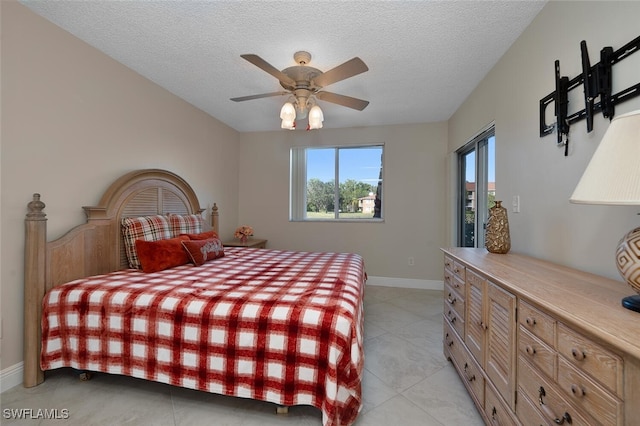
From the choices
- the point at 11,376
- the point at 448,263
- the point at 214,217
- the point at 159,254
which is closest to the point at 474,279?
the point at 448,263

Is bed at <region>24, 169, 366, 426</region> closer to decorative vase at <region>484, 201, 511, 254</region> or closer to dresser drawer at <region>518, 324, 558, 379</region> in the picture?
dresser drawer at <region>518, 324, 558, 379</region>

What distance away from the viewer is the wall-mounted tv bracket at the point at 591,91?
1.22m

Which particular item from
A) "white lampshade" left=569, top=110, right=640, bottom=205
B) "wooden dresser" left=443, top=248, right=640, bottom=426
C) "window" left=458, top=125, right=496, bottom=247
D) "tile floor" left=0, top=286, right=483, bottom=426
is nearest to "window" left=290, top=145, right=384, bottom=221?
"window" left=458, top=125, right=496, bottom=247

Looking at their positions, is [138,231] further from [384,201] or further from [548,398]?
[384,201]

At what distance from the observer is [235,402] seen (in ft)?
5.65

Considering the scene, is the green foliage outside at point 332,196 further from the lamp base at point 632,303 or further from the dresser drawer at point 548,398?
the lamp base at point 632,303

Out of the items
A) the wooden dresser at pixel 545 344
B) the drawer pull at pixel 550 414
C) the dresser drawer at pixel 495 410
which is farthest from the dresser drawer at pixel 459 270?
the drawer pull at pixel 550 414

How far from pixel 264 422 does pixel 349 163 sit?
379cm

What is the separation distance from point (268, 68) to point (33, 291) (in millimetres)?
2197

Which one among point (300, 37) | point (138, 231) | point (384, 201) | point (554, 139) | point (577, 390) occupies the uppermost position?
point (300, 37)

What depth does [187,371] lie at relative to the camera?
1.63 metres

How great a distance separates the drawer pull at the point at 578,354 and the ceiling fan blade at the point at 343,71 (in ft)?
5.97

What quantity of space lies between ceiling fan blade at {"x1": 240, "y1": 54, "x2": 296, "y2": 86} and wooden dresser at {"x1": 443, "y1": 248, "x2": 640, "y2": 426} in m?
1.86

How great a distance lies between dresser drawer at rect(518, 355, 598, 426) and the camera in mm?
849
